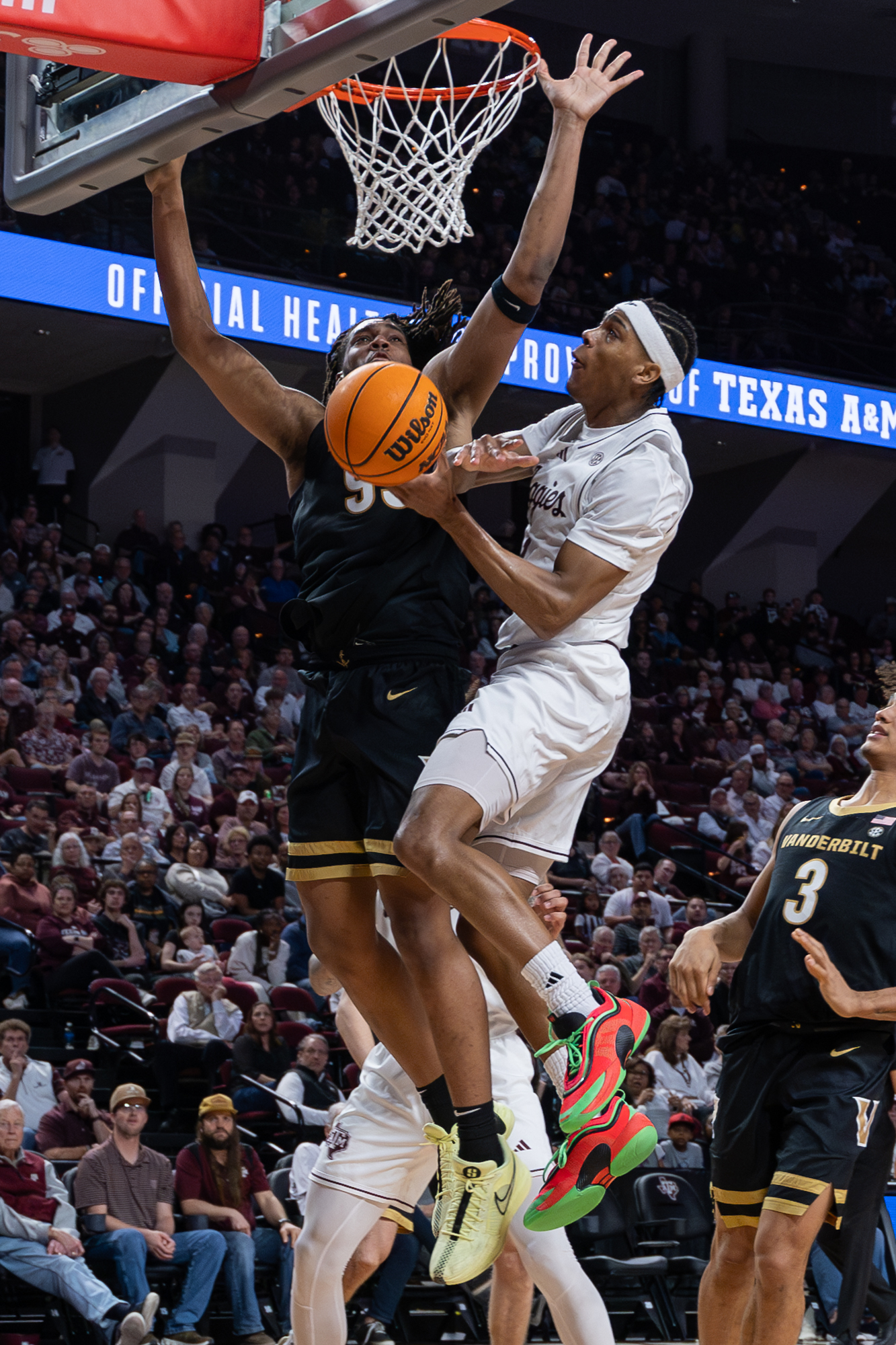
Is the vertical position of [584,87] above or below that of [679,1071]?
above

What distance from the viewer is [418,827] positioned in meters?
3.73

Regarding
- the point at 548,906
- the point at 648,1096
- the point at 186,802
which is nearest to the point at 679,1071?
the point at 648,1096

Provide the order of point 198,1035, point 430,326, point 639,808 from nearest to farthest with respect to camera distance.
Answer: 1. point 430,326
2. point 198,1035
3. point 639,808

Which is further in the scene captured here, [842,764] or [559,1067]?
[842,764]

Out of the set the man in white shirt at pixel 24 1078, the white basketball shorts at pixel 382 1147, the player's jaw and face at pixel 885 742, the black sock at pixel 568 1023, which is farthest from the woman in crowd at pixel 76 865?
the black sock at pixel 568 1023

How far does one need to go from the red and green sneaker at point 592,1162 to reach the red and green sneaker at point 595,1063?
30 mm

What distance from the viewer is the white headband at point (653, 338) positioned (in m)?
4.27

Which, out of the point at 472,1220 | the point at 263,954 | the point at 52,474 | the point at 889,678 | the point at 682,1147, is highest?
the point at 52,474

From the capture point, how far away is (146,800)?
12.8m

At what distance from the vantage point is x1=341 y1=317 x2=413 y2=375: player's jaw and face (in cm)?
431

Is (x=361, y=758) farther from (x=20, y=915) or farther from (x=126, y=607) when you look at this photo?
(x=126, y=607)

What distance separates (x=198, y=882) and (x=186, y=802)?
132cm

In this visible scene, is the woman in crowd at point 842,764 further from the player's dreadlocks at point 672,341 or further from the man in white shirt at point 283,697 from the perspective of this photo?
the player's dreadlocks at point 672,341

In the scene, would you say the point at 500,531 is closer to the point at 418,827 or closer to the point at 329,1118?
the point at 329,1118
